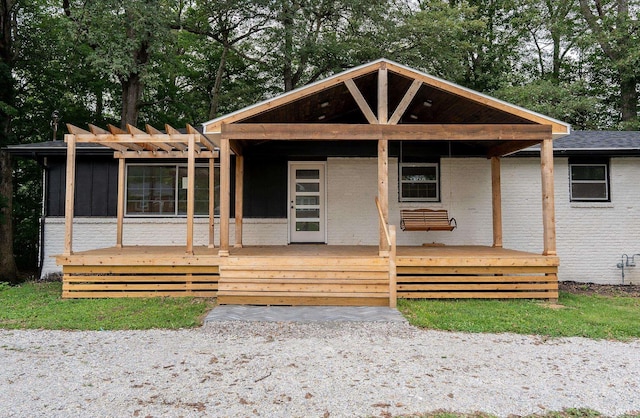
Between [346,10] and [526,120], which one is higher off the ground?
[346,10]

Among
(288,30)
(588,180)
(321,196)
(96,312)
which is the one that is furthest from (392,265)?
(288,30)

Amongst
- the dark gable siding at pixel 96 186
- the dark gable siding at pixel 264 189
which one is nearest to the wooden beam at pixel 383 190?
the dark gable siding at pixel 264 189

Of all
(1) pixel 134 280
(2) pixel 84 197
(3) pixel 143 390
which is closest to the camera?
(3) pixel 143 390

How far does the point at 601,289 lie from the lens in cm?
823

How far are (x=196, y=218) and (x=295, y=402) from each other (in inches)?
261

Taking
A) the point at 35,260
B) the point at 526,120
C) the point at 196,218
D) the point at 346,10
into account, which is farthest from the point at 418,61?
the point at 35,260

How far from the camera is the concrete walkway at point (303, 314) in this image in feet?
17.1

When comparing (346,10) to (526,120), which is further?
(346,10)

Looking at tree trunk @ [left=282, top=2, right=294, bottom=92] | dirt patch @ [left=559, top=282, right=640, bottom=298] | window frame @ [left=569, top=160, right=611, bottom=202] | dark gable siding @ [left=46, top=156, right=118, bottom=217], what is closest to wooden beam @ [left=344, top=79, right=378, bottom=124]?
dirt patch @ [left=559, top=282, right=640, bottom=298]

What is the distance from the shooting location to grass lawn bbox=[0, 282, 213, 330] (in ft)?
16.7

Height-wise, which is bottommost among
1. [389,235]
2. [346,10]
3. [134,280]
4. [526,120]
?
[134,280]

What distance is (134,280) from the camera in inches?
264

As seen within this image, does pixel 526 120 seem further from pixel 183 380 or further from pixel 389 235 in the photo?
pixel 183 380

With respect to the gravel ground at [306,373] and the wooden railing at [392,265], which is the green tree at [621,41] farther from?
the gravel ground at [306,373]
